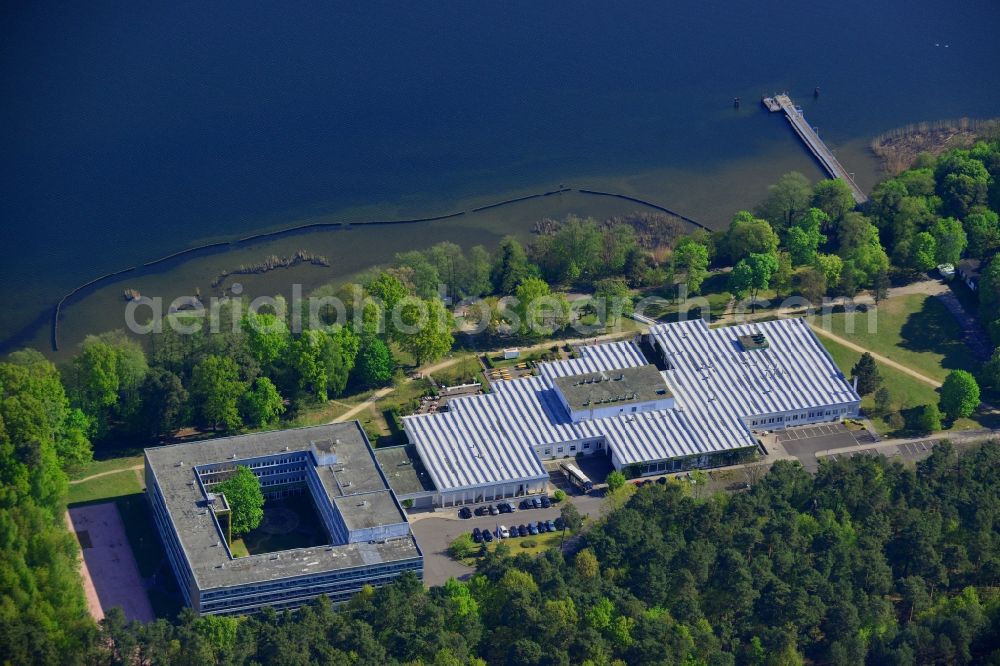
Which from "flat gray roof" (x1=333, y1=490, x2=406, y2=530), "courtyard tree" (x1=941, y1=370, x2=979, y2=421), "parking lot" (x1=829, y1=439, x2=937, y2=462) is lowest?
"parking lot" (x1=829, y1=439, x2=937, y2=462)

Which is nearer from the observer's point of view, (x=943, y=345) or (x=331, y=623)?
(x=331, y=623)

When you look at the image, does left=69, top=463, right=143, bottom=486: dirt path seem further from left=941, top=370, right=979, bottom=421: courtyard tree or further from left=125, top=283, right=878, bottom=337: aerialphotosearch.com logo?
left=941, top=370, right=979, bottom=421: courtyard tree

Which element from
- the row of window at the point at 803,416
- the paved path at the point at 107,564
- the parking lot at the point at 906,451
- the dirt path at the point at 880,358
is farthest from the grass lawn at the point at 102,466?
the dirt path at the point at 880,358

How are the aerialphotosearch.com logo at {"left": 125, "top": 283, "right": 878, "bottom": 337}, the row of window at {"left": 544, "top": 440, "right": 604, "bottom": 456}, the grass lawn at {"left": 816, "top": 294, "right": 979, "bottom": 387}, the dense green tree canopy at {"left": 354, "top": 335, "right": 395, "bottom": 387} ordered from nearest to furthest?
the row of window at {"left": 544, "top": 440, "right": 604, "bottom": 456} < the dense green tree canopy at {"left": 354, "top": 335, "right": 395, "bottom": 387} < the aerialphotosearch.com logo at {"left": 125, "top": 283, "right": 878, "bottom": 337} < the grass lawn at {"left": 816, "top": 294, "right": 979, "bottom": 387}

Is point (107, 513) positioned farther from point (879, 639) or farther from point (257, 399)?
point (879, 639)

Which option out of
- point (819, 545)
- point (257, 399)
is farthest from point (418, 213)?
point (819, 545)

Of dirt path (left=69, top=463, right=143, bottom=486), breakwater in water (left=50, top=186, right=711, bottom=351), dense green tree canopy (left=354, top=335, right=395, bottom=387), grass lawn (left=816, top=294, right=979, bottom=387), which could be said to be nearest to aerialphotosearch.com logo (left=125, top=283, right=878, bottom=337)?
grass lawn (left=816, top=294, right=979, bottom=387)

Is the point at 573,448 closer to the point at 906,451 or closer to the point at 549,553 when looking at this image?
the point at 549,553
